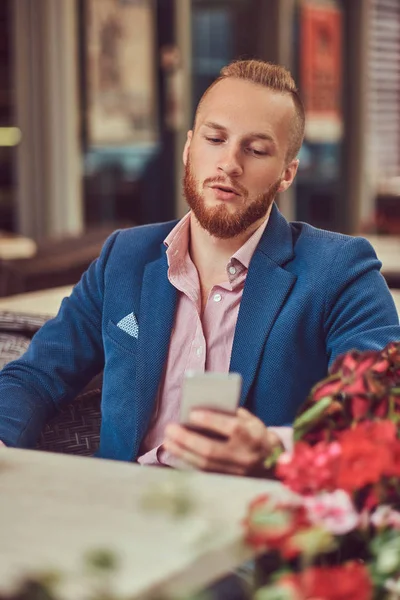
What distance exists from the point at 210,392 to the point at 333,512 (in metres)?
0.34

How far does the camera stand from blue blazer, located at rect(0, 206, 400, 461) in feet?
6.89

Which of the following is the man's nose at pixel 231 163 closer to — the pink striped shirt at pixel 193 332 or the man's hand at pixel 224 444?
the pink striped shirt at pixel 193 332

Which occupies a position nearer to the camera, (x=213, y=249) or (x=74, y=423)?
(x=213, y=249)

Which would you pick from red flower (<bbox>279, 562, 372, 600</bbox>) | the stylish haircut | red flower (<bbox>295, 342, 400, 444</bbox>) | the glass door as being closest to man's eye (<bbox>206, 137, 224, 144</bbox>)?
the stylish haircut

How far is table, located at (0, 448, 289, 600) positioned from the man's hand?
3.8 inches

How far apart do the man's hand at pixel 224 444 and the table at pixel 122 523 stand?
96 mm

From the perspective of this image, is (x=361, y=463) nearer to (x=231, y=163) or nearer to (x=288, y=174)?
(x=231, y=163)

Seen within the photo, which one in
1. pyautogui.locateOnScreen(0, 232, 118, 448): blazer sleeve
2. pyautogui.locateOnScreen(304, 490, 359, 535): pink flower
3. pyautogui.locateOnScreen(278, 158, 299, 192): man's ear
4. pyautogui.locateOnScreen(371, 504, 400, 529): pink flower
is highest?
pyautogui.locateOnScreen(278, 158, 299, 192): man's ear

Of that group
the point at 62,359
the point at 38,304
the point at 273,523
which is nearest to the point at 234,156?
the point at 62,359

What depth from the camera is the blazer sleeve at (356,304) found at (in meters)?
2.05

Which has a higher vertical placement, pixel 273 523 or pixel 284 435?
pixel 273 523

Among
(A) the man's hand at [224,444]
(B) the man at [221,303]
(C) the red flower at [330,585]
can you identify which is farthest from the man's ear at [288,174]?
(C) the red flower at [330,585]

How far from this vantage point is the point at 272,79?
224cm

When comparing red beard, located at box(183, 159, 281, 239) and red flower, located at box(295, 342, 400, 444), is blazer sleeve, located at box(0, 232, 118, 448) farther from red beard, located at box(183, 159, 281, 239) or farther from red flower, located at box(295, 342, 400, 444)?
red flower, located at box(295, 342, 400, 444)
